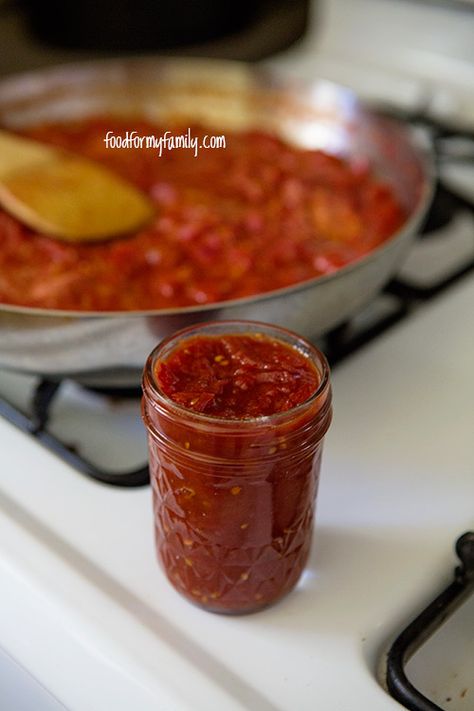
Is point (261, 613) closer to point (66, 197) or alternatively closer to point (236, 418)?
point (236, 418)

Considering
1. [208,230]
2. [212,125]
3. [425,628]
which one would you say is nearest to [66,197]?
[208,230]

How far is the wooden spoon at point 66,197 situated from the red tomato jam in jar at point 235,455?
1.51 feet

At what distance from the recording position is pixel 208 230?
1156mm

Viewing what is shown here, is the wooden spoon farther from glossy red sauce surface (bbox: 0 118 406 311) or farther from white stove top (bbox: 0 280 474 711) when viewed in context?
white stove top (bbox: 0 280 474 711)

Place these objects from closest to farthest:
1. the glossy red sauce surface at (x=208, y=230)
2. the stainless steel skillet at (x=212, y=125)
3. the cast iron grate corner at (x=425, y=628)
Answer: the cast iron grate corner at (x=425, y=628), the stainless steel skillet at (x=212, y=125), the glossy red sauce surface at (x=208, y=230)

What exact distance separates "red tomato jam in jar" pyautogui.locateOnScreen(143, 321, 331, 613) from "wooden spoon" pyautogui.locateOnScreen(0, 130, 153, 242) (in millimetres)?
459

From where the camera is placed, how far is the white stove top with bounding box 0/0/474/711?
65 cm

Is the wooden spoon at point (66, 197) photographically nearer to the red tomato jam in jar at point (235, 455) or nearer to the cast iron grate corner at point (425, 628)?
the red tomato jam in jar at point (235, 455)

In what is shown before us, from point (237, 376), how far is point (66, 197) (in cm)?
57

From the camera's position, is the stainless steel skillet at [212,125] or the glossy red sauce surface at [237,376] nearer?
the glossy red sauce surface at [237,376]

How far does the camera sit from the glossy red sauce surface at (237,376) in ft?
2.19

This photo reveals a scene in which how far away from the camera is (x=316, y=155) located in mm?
1378

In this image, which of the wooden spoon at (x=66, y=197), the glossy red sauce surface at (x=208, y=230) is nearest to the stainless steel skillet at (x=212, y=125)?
the glossy red sauce surface at (x=208, y=230)

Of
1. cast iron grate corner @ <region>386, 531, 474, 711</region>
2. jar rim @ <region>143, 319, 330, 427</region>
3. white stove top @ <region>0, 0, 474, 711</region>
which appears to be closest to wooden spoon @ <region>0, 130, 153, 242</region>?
white stove top @ <region>0, 0, 474, 711</region>
